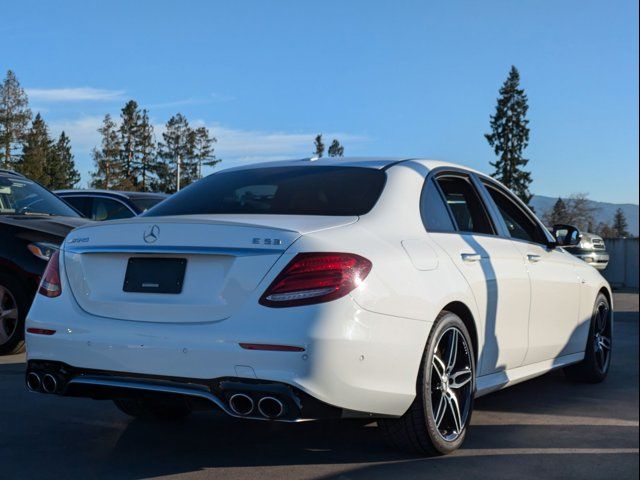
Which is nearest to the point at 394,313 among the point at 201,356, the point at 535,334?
the point at 201,356

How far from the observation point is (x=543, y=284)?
18.4 ft

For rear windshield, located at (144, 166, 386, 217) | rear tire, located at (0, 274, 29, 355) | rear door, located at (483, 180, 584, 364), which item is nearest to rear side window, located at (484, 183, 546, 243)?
rear door, located at (483, 180, 584, 364)

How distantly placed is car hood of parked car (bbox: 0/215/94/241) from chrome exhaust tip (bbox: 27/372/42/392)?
11.6 feet

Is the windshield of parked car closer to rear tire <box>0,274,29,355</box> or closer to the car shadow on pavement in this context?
rear tire <box>0,274,29,355</box>

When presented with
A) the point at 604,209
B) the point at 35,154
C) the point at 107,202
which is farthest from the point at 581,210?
the point at 107,202

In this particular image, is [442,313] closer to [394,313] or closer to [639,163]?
[394,313]

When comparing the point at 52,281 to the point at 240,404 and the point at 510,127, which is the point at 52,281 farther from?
the point at 510,127

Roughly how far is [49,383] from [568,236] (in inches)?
149

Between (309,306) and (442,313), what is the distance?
3.08 ft

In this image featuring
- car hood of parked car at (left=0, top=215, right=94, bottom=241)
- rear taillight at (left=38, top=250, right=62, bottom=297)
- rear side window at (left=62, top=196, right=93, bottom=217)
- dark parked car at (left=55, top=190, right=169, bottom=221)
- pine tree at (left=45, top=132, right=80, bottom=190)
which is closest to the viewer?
rear taillight at (left=38, top=250, right=62, bottom=297)

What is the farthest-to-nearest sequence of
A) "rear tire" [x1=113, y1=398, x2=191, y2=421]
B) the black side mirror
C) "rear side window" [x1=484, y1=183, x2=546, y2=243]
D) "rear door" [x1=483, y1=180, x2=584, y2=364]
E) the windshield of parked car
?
the windshield of parked car < the black side mirror < "rear side window" [x1=484, y1=183, x2=546, y2=243] < "rear door" [x1=483, y1=180, x2=584, y2=364] < "rear tire" [x1=113, y1=398, x2=191, y2=421]

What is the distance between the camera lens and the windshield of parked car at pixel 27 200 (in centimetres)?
859

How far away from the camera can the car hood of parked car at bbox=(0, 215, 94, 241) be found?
781 centimetres

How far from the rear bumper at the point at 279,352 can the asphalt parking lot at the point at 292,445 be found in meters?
0.47
